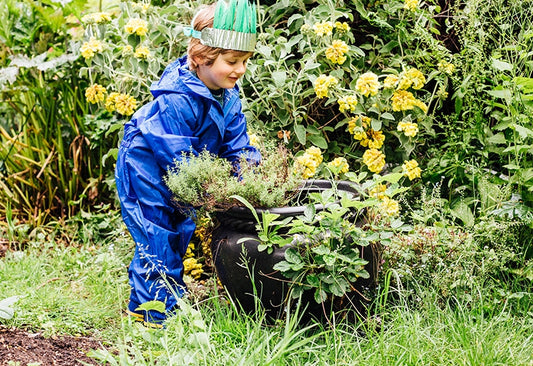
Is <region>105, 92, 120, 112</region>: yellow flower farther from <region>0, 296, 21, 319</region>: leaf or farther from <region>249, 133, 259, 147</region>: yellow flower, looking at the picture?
<region>0, 296, 21, 319</region>: leaf

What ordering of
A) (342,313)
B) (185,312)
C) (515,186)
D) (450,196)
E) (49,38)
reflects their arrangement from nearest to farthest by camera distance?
(185,312), (342,313), (515,186), (450,196), (49,38)

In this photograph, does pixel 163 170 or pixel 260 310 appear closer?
pixel 260 310

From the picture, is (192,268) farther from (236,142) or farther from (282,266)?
(282,266)

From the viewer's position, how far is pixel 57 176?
14.5 ft

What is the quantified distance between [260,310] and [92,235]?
6.24 ft

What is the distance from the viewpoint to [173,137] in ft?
9.04

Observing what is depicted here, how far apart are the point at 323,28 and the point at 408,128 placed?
0.67 metres

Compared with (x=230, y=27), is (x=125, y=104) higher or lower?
lower

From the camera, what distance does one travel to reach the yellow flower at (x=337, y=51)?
338cm

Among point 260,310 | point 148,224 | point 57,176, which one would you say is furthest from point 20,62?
point 260,310

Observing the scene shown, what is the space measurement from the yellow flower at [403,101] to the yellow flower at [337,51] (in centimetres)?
35

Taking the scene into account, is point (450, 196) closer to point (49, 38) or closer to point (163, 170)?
point (163, 170)

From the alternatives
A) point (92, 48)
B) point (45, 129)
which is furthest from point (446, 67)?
point (45, 129)

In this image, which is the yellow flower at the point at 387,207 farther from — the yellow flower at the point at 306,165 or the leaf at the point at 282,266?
the leaf at the point at 282,266
